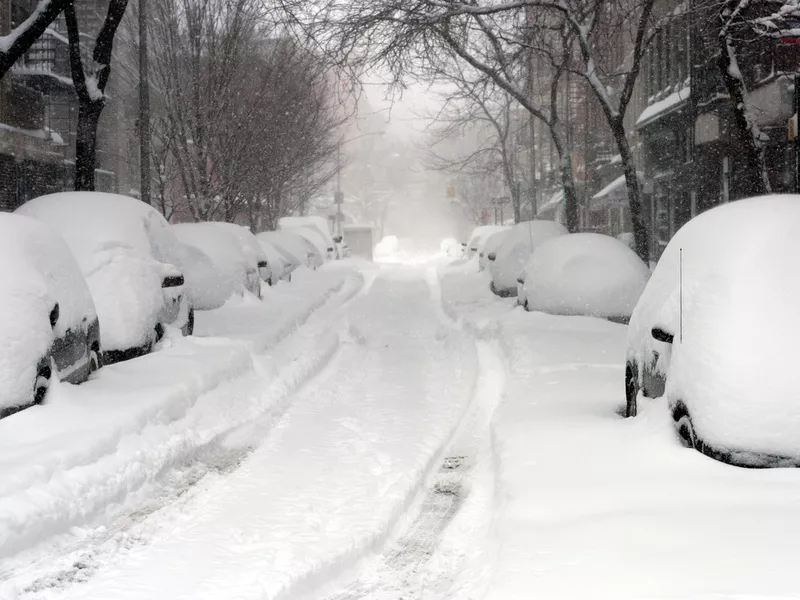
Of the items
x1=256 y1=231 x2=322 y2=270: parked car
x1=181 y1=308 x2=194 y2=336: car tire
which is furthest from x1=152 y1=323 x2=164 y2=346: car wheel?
x1=256 y1=231 x2=322 y2=270: parked car

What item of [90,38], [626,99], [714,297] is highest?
[90,38]

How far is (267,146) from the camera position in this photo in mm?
26859

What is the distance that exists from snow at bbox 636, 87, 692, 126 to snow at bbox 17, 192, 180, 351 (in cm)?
2289

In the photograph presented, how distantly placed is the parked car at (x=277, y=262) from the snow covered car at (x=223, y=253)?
4.13 meters

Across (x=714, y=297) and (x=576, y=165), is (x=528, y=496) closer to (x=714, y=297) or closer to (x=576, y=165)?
(x=714, y=297)

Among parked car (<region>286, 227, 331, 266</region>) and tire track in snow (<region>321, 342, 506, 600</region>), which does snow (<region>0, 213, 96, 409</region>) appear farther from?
parked car (<region>286, 227, 331, 266</region>)

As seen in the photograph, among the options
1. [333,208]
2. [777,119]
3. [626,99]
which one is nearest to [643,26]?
[626,99]

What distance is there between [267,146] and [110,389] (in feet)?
63.2

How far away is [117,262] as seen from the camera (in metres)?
9.99

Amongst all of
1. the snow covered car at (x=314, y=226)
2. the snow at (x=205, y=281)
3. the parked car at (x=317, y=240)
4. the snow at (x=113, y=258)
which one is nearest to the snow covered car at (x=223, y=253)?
the snow at (x=205, y=281)

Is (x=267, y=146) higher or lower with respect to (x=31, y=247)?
higher

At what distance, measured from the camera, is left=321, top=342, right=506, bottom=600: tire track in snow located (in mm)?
4719

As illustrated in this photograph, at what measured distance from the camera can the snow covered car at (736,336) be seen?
548 cm

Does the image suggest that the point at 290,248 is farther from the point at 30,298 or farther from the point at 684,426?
the point at 684,426
